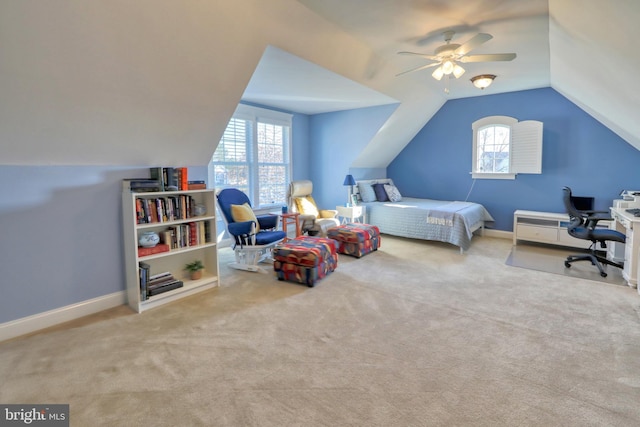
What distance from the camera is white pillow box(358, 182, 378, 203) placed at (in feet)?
20.6

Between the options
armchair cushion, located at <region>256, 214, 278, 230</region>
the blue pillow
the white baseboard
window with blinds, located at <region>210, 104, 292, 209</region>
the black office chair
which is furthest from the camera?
the blue pillow

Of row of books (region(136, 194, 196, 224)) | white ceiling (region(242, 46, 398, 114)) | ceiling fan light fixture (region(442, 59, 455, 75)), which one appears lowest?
row of books (region(136, 194, 196, 224))

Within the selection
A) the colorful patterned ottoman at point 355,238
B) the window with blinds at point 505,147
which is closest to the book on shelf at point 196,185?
the colorful patterned ottoman at point 355,238

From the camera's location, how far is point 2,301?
2520 mm

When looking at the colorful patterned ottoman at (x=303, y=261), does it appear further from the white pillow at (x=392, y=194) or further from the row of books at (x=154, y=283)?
the white pillow at (x=392, y=194)

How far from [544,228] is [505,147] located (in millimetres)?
1609

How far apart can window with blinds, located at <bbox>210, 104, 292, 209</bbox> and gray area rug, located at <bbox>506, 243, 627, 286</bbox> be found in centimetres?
398

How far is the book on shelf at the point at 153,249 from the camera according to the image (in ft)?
10.1

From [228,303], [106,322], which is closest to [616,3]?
[228,303]

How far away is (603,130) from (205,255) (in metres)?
6.01

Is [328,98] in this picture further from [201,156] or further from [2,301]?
[2,301]

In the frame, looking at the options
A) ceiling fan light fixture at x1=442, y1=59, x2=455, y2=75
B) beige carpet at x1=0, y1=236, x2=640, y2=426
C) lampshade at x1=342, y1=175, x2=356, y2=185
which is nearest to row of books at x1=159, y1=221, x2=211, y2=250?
beige carpet at x1=0, y1=236, x2=640, y2=426

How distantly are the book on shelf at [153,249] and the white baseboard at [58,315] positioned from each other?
494 millimetres

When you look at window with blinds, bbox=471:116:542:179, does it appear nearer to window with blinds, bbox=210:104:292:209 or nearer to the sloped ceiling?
the sloped ceiling
